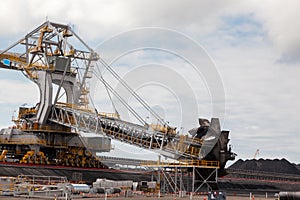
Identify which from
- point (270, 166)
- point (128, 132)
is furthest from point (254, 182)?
point (270, 166)

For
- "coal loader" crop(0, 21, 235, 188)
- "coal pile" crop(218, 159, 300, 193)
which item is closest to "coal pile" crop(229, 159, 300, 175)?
"coal pile" crop(218, 159, 300, 193)

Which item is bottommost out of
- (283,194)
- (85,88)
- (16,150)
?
(283,194)

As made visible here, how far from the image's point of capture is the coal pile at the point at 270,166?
154950mm

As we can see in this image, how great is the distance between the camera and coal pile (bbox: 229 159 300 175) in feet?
508

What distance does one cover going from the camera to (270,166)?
522 ft

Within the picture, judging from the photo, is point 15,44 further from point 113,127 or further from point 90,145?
point 113,127

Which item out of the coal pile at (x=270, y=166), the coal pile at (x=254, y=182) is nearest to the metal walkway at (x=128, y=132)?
the coal pile at (x=254, y=182)

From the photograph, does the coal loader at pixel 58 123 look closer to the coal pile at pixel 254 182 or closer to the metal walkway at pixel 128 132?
the metal walkway at pixel 128 132

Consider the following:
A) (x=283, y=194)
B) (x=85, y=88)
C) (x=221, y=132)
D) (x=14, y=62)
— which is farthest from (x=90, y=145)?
(x=283, y=194)

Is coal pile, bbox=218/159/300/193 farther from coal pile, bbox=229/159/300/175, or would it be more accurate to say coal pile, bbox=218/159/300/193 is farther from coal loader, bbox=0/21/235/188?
coal loader, bbox=0/21/235/188

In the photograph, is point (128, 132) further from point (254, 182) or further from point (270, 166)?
point (270, 166)

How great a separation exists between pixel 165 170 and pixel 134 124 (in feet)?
25.5

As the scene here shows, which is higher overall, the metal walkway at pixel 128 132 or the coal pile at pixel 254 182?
the metal walkway at pixel 128 132

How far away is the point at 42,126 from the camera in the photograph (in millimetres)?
73000
